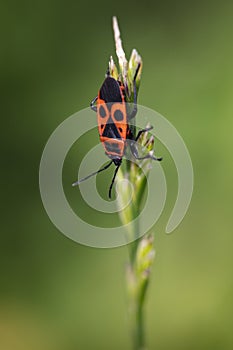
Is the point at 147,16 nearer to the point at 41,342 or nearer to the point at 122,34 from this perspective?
the point at 122,34

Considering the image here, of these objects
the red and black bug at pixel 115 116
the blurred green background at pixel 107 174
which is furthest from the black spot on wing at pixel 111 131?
the blurred green background at pixel 107 174

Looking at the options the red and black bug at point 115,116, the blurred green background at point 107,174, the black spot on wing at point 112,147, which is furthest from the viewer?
the blurred green background at point 107,174

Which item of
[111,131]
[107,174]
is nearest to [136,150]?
[111,131]

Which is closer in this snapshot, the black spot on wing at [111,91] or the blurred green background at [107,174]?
the black spot on wing at [111,91]

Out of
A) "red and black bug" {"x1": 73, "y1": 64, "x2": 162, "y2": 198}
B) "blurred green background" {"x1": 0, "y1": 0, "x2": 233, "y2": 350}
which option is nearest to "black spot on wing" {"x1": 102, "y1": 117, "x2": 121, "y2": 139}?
"red and black bug" {"x1": 73, "y1": 64, "x2": 162, "y2": 198}

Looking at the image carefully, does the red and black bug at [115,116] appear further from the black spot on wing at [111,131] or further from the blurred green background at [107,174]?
the blurred green background at [107,174]

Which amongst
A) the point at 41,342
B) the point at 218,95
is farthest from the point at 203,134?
the point at 41,342

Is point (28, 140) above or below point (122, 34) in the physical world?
below
